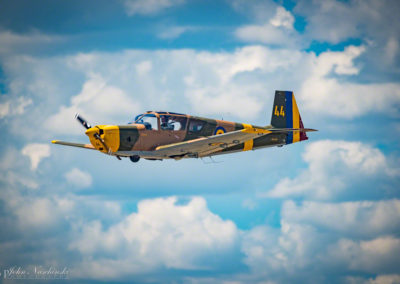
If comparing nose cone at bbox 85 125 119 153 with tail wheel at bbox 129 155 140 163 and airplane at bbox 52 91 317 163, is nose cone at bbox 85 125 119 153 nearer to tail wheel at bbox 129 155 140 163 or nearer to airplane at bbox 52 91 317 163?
airplane at bbox 52 91 317 163

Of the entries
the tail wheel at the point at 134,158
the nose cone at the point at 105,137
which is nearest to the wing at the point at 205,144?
the tail wheel at the point at 134,158

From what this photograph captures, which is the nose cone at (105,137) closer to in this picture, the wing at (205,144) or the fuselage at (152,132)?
the fuselage at (152,132)

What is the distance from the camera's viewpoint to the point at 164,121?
46.6m

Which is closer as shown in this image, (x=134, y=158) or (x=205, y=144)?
(x=205, y=144)

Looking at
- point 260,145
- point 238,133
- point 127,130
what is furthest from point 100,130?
point 260,145

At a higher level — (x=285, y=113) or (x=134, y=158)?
(x=285, y=113)

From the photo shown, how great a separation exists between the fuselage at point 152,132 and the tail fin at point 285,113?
5.57m

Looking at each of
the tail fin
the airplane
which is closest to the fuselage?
the airplane

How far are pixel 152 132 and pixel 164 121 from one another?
113 cm

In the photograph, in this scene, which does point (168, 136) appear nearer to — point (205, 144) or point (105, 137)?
point (205, 144)

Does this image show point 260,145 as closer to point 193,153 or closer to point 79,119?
point 193,153

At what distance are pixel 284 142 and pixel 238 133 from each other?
8606 millimetres

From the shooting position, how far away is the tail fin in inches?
2101

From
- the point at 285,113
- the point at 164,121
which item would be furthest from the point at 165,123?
the point at 285,113
